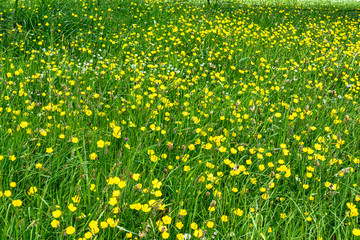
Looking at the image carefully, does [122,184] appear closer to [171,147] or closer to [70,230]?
[70,230]

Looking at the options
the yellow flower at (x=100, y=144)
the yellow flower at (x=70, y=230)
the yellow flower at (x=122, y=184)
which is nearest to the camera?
the yellow flower at (x=70, y=230)

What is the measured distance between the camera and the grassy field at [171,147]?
1.67 metres

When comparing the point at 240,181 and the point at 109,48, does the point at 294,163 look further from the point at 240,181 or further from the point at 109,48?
the point at 109,48

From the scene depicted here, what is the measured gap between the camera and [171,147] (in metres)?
2.04

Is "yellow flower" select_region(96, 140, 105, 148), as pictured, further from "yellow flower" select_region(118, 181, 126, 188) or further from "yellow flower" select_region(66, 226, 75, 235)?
"yellow flower" select_region(66, 226, 75, 235)

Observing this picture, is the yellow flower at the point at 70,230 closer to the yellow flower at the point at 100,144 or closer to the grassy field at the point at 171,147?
the grassy field at the point at 171,147

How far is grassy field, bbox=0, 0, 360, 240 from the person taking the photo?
1673 mm

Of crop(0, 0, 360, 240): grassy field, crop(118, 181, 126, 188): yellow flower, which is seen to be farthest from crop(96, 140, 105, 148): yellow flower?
crop(118, 181, 126, 188): yellow flower

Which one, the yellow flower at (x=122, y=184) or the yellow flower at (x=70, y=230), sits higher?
the yellow flower at (x=122, y=184)

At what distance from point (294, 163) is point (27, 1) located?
564cm

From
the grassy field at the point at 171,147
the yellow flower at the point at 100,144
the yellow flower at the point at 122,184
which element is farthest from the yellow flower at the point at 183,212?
the yellow flower at the point at 100,144


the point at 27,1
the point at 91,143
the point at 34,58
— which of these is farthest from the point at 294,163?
the point at 27,1

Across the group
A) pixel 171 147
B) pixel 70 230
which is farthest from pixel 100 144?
pixel 70 230

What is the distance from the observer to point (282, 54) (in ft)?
16.0
